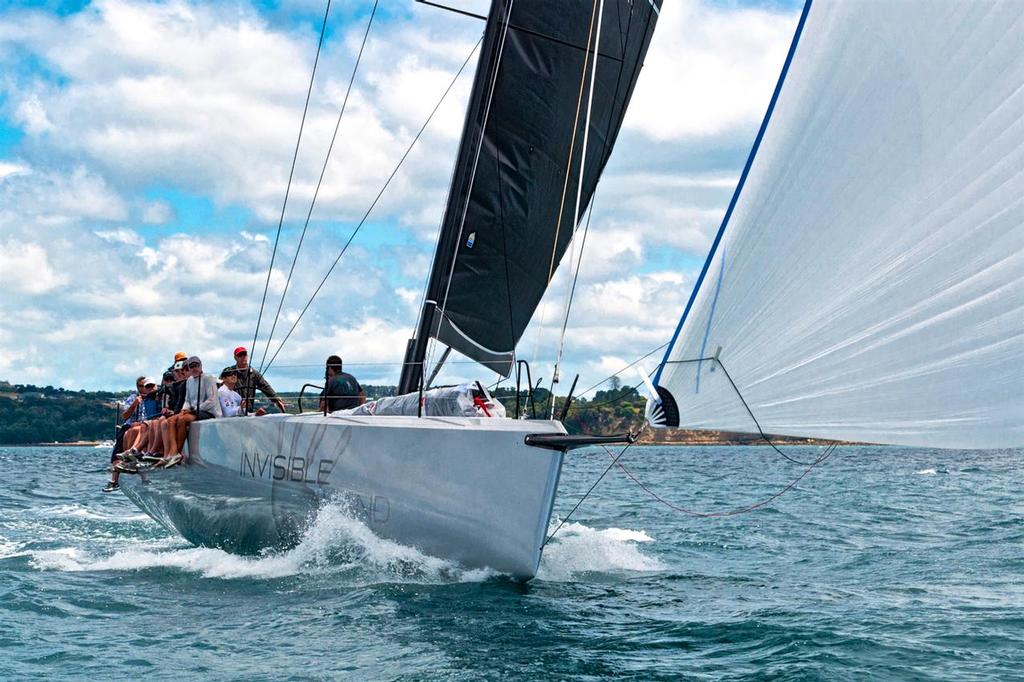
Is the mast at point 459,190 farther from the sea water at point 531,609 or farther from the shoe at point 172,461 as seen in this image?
the shoe at point 172,461

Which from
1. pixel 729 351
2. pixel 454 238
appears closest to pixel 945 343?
pixel 729 351

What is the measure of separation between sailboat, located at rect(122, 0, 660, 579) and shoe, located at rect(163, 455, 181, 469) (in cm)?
10

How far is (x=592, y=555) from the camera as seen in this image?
32.5ft

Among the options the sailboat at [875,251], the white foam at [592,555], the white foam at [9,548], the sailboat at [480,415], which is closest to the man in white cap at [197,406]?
the sailboat at [480,415]

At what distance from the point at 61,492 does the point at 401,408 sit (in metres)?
15.7

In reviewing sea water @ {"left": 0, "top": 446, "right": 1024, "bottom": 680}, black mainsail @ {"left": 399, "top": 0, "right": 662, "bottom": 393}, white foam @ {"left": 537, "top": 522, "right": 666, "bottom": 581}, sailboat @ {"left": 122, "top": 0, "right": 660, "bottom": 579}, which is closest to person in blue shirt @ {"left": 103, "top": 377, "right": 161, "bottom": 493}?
sailboat @ {"left": 122, "top": 0, "right": 660, "bottom": 579}

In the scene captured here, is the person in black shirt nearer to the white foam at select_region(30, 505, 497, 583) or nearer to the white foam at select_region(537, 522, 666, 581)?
the white foam at select_region(30, 505, 497, 583)

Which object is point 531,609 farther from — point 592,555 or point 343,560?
point 592,555

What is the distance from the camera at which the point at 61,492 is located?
21.5 metres

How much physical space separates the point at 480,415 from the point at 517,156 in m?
2.94

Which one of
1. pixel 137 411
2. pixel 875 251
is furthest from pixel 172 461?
pixel 875 251

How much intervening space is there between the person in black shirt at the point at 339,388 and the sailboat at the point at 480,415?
1.33 feet

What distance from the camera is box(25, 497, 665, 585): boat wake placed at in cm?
762

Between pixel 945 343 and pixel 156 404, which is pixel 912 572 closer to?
pixel 945 343
